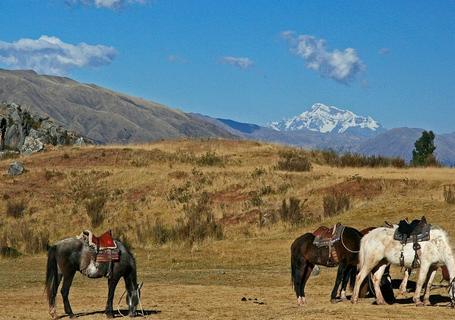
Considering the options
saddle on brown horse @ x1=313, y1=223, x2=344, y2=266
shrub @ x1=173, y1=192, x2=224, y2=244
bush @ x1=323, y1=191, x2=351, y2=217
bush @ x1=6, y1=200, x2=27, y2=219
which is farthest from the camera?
bush @ x1=6, y1=200, x2=27, y2=219

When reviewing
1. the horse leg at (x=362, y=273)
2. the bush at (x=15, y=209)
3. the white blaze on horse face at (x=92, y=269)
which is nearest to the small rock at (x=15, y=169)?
the bush at (x=15, y=209)

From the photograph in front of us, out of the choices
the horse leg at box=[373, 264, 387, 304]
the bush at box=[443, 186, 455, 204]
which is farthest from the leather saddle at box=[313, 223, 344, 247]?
the bush at box=[443, 186, 455, 204]

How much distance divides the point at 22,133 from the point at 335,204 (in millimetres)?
44733

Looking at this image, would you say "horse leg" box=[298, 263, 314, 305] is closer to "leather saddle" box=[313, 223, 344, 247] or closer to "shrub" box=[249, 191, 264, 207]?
"leather saddle" box=[313, 223, 344, 247]

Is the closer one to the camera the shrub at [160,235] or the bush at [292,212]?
the shrub at [160,235]

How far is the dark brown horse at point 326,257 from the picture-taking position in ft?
61.1

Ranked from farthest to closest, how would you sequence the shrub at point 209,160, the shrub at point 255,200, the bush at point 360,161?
the shrub at point 209,160
the bush at point 360,161
the shrub at point 255,200

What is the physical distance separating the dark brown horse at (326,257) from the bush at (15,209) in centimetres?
3194

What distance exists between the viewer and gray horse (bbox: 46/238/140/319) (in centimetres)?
1719

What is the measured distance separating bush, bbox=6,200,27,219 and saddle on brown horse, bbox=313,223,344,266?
3230cm

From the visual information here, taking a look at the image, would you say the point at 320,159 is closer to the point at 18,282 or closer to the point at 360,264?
the point at 18,282

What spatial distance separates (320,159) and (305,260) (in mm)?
40903

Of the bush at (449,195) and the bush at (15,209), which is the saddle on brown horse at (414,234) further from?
the bush at (15,209)

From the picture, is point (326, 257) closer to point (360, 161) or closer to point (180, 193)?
point (180, 193)
